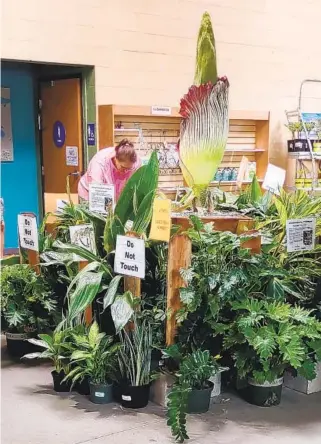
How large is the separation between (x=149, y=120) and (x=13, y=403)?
3.92 m

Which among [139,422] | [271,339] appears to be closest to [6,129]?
[139,422]

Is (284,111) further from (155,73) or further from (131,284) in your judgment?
(131,284)

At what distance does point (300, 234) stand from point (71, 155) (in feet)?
12.2

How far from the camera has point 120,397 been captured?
3172mm

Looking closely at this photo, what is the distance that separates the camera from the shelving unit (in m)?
6.16

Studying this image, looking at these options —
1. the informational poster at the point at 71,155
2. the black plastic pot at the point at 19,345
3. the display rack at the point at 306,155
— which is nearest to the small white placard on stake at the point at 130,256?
the black plastic pot at the point at 19,345

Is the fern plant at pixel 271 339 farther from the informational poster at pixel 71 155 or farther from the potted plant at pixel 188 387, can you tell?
→ the informational poster at pixel 71 155

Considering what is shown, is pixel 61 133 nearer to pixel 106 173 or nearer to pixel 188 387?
pixel 106 173

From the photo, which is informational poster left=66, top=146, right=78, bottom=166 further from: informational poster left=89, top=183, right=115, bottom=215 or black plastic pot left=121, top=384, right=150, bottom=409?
black plastic pot left=121, top=384, right=150, bottom=409

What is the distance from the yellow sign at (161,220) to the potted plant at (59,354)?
2.37 feet

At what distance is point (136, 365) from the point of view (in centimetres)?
310

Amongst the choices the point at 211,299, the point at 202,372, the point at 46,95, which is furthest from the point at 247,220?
the point at 46,95

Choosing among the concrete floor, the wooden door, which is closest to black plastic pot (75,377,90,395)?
the concrete floor

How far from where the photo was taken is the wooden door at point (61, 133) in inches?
253
